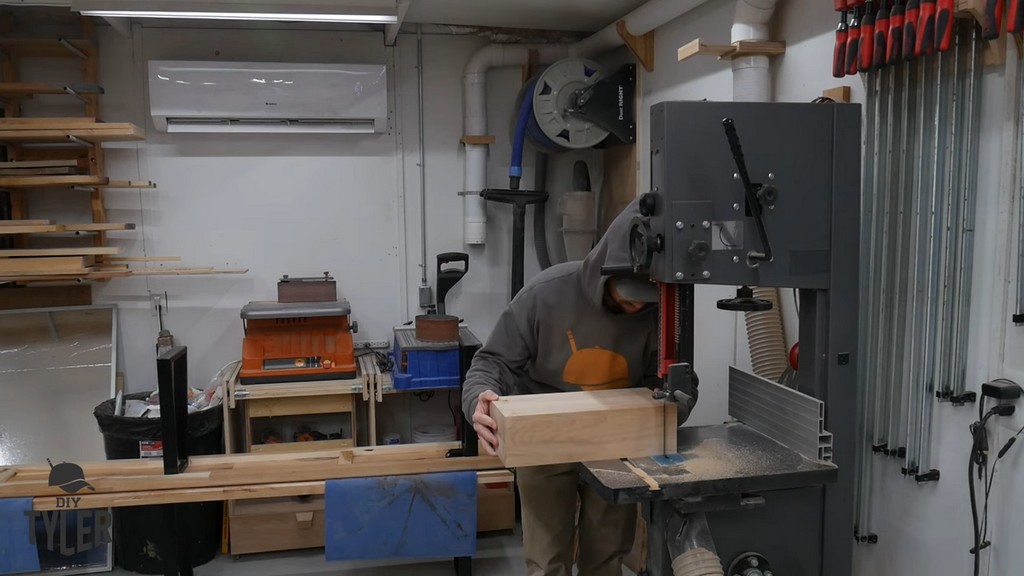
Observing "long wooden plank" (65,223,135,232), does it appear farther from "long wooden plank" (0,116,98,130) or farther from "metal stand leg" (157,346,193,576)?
"metal stand leg" (157,346,193,576)

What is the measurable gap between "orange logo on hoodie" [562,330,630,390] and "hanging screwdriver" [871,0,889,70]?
1.02 metres

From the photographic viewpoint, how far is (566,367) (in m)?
2.12

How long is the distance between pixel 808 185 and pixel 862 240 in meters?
0.59

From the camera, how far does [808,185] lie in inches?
61.9

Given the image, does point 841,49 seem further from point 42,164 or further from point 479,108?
point 42,164

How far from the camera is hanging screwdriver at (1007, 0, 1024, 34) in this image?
1534mm

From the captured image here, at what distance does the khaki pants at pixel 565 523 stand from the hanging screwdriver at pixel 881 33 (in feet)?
4.49

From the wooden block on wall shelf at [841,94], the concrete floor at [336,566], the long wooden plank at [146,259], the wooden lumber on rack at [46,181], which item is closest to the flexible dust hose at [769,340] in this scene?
the wooden block on wall shelf at [841,94]

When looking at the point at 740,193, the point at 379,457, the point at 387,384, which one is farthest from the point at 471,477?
the point at 740,193

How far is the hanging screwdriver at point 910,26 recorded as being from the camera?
1789 millimetres

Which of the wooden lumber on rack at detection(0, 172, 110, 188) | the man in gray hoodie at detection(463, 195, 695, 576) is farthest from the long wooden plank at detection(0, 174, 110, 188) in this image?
the man in gray hoodie at detection(463, 195, 695, 576)

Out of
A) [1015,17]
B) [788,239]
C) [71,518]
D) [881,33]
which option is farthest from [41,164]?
[1015,17]

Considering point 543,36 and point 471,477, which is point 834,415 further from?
point 543,36

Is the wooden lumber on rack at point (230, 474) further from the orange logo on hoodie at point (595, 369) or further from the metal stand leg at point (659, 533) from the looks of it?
the metal stand leg at point (659, 533)
